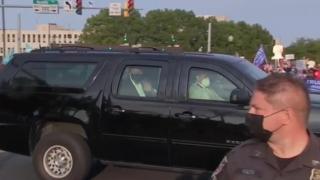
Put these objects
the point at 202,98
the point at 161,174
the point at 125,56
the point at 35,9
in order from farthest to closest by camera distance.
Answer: the point at 35,9 → the point at 161,174 → the point at 125,56 → the point at 202,98

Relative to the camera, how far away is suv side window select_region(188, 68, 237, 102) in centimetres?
672

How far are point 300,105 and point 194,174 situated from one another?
4.65 m

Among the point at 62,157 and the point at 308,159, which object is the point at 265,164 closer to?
the point at 308,159

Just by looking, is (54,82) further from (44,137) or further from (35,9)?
(35,9)

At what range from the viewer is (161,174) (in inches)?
321

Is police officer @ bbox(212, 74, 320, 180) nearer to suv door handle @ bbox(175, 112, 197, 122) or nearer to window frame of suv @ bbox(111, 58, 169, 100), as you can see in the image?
suv door handle @ bbox(175, 112, 197, 122)

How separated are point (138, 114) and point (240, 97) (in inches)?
45.9

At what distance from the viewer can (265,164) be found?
242 centimetres

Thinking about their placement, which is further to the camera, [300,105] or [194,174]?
[194,174]

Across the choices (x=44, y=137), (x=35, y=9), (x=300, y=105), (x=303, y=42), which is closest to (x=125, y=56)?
(x=44, y=137)

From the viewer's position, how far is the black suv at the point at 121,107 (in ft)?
21.9

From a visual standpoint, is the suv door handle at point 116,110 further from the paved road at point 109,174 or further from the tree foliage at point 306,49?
the tree foliage at point 306,49

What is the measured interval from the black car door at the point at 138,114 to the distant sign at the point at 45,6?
96.4 feet

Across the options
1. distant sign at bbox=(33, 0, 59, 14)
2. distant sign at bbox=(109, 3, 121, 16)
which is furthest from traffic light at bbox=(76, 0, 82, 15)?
distant sign at bbox=(109, 3, 121, 16)
